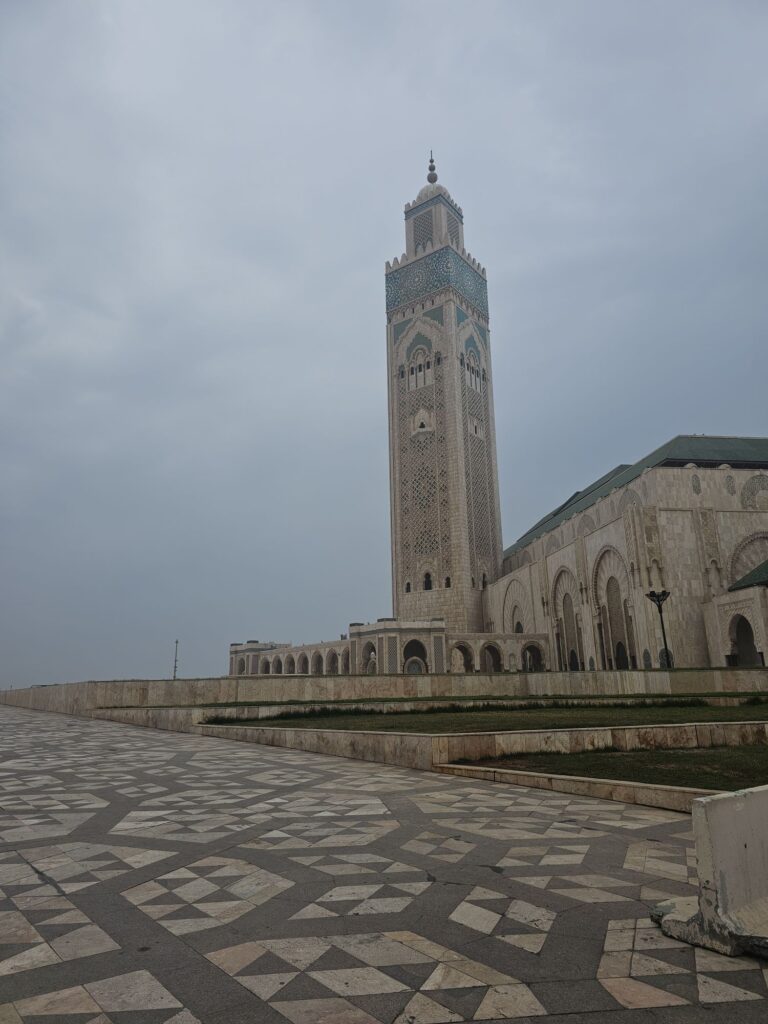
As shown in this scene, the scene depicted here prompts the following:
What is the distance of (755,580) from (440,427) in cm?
2769

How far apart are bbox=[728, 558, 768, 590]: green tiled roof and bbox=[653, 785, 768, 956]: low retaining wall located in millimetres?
23367

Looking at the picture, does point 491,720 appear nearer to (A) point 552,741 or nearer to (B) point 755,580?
(A) point 552,741

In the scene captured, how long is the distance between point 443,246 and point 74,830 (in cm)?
5270

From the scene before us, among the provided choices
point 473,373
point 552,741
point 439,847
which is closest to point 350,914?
point 439,847

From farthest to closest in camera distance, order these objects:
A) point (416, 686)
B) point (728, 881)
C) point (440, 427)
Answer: point (440, 427), point (416, 686), point (728, 881)

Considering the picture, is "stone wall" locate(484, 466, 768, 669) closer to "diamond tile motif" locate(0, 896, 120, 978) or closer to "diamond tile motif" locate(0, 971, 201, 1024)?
"diamond tile motif" locate(0, 896, 120, 978)

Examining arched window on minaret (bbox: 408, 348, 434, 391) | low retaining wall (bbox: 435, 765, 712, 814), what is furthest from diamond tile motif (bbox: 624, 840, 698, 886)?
arched window on minaret (bbox: 408, 348, 434, 391)

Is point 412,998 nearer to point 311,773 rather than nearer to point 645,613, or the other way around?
point 311,773

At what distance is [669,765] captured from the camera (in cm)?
635

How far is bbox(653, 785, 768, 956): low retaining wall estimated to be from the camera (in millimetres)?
2246

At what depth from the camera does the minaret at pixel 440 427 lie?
45.5 m

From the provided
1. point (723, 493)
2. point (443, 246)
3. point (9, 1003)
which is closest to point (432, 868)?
point (9, 1003)

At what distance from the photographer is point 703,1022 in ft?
5.79

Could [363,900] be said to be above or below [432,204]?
below
